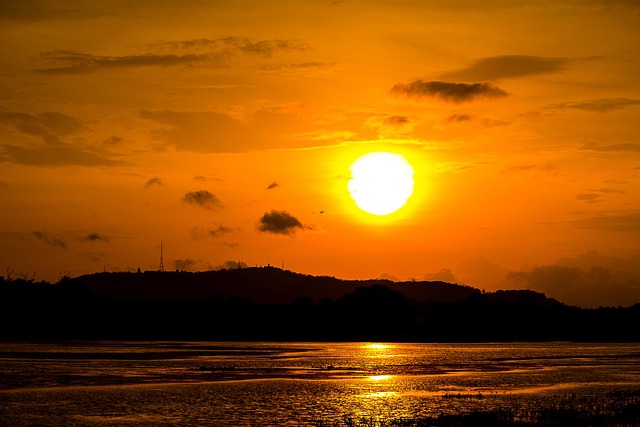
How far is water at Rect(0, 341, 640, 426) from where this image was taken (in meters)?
63.7

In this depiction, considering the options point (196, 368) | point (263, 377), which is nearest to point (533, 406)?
point (263, 377)

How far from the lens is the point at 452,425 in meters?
56.0

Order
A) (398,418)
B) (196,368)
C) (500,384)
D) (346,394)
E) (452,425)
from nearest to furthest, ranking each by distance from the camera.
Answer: (452,425)
(398,418)
(346,394)
(500,384)
(196,368)

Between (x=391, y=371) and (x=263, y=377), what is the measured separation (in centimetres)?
2059

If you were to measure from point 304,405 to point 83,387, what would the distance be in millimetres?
24119

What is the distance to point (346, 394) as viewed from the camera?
79.8 m

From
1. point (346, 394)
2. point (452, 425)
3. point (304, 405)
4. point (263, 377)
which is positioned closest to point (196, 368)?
point (263, 377)

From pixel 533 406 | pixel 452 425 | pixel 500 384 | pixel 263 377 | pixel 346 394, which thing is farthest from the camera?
pixel 263 377

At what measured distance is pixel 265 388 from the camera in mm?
85438

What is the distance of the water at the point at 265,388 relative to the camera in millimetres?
63656

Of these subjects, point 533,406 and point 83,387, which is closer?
point 533,406

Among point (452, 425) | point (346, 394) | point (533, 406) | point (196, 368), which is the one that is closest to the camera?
point (452, 425)

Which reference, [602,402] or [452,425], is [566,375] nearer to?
[602,402]

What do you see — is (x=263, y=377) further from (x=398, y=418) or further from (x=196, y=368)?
(x=398, y=418)
